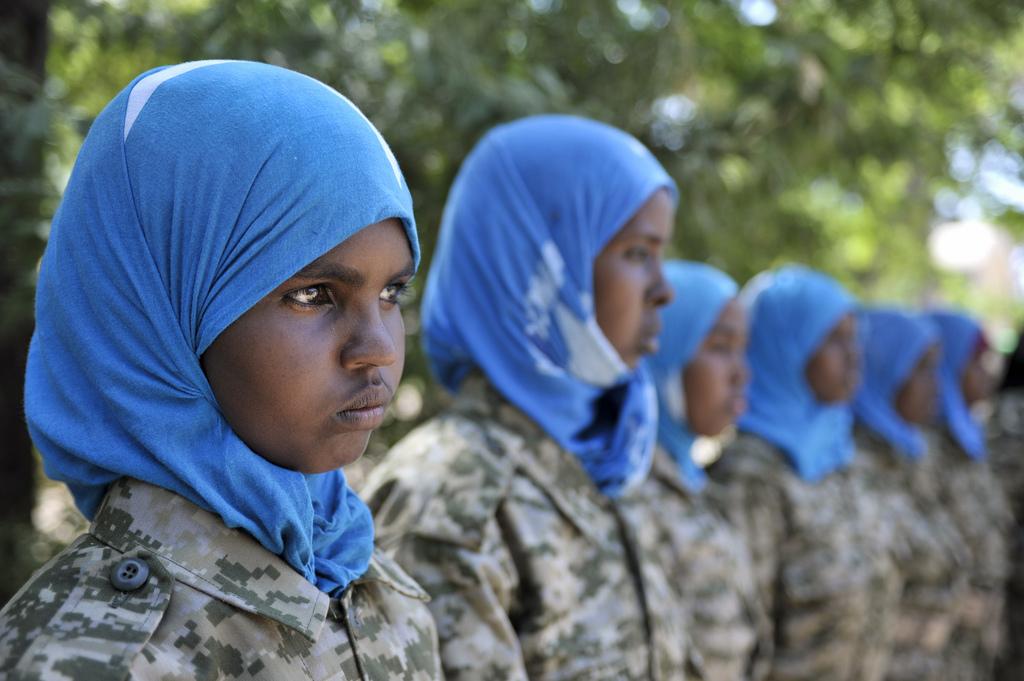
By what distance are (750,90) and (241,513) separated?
13.8ft

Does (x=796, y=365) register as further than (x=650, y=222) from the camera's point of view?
Yes

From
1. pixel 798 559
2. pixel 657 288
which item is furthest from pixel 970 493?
pixel 657 288

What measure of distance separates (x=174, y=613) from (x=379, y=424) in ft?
1.74

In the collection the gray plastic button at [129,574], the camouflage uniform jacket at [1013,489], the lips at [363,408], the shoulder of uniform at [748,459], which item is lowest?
the camouflage uniform jacket at [1013,489]

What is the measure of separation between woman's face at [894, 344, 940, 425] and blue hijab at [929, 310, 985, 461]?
0.77 meters

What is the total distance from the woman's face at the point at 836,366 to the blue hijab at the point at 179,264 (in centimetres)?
388

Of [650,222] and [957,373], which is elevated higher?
[650,222]

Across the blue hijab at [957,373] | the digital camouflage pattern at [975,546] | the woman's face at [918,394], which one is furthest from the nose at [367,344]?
the blue hijab at [957,373]

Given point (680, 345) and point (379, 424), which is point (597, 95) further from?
point (379, 424)

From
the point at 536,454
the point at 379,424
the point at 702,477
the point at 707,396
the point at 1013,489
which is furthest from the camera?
the point at 1013,489

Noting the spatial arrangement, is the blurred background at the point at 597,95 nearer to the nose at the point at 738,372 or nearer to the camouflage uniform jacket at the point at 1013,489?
the nose at the point at 738,372

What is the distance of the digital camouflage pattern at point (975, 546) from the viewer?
661 cm

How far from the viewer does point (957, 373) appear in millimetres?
7168

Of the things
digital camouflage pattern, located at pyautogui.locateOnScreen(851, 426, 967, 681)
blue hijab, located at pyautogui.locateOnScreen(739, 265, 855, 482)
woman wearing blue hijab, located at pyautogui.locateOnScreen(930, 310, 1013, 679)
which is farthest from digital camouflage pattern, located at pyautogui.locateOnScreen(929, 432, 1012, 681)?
blue hijab, located at pyautogui.locateOnScreen(739, 265, 855, 482)
